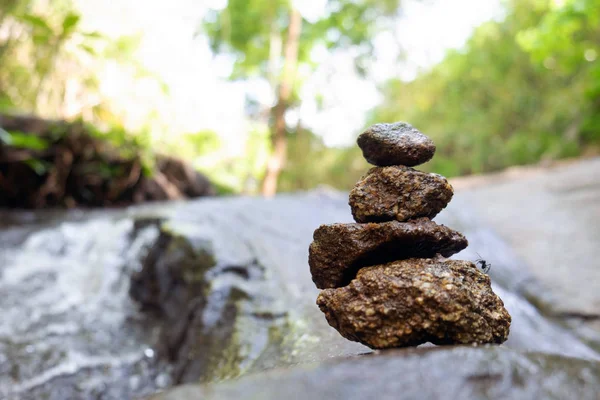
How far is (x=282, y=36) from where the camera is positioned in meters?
13.9

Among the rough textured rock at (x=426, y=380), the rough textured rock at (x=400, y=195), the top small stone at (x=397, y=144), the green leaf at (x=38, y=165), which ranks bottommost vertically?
the green leaf at (x=38, y=165)

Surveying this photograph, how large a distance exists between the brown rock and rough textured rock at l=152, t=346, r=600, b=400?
15 centimetres

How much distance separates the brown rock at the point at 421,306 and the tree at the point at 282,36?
398 inches

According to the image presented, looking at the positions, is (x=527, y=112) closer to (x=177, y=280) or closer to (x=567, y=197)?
(x=567, y=197)

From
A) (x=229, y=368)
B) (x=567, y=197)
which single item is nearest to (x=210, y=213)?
(x=229, y=368)

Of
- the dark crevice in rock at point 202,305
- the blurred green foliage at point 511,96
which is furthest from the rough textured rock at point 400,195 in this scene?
the blurred green foliage at point 511,96

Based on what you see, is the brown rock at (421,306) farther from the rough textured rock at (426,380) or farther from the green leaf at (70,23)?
the green leaf at (70,23)

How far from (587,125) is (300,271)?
8945 millimetres

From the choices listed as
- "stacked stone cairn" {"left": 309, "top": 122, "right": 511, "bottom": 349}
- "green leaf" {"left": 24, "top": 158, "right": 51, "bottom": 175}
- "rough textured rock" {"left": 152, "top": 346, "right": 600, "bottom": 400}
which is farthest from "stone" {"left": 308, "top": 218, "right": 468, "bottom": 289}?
"green leaf" {"left": 24, "top": 158, "right": 51, "bottom": 175}

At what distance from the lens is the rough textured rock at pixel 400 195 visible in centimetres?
139

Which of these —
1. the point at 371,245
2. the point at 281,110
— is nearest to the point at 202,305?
the point at 371,245

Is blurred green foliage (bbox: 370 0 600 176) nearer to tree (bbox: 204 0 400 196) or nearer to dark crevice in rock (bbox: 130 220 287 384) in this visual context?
tree (bbox: 204 0 400 196)

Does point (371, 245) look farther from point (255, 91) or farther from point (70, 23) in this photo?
point (255, 91)

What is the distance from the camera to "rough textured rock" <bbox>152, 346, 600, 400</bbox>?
934 mm
